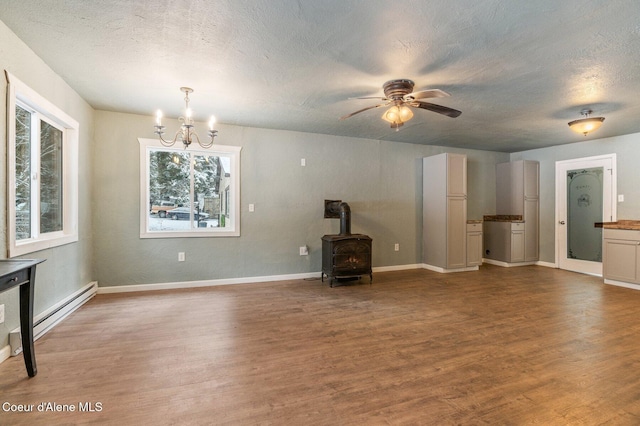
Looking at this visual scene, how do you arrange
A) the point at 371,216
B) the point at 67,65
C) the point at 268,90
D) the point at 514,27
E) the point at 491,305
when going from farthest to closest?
1. the point at 371,216
2. the point at 491,305
3. the point at 268,90
4. the point at 67,65
5. the point at 514,27

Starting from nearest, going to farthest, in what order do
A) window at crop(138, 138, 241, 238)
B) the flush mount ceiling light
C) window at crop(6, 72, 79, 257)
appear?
window at crop(6, 72, 79, 257) → the flush mount ceiling light → window at crop(138, 138, 241, 238)

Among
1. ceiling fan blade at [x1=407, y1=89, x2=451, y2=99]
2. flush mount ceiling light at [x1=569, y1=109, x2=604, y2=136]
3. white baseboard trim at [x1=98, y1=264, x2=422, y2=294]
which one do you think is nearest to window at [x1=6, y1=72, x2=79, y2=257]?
→ white baseboard trim at [x1=98, y1=264, x2=422, y2=294]

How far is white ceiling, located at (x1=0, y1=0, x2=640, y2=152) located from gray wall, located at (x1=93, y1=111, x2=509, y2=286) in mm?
819

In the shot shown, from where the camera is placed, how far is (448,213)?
539cm

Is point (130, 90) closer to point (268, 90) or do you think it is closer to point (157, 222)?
point (268, 90)

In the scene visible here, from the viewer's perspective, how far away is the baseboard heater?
2342 millimetres

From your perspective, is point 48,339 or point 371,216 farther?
point 371,216

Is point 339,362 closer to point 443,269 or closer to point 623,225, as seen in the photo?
point 443,269

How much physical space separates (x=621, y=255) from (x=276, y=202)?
5.30 metres

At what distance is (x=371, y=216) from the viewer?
549cm

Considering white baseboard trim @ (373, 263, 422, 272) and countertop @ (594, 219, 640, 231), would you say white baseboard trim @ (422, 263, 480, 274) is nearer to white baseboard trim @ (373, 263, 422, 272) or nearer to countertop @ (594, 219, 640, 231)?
white baseboard trim @ (373, 263, 422, 272)

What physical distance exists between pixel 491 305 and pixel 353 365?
227cm

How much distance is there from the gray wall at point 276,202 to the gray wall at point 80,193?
27 centimetres

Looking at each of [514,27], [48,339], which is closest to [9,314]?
[48,339]
